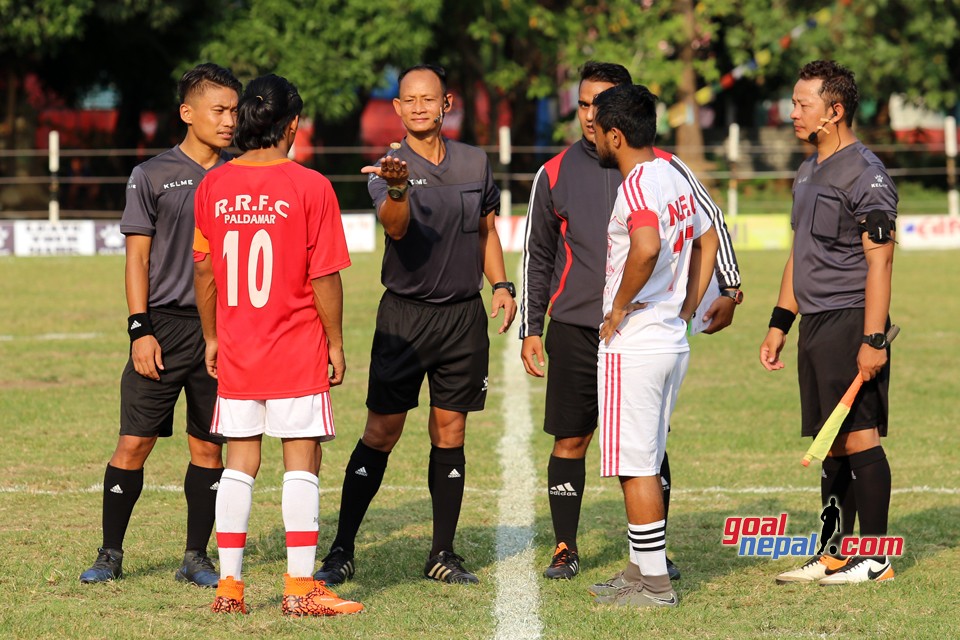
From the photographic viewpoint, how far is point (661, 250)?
18.7ft

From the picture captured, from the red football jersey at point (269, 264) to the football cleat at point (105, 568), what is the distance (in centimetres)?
122

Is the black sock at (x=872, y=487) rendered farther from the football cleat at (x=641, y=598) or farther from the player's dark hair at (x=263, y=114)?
the player's dark hair at (x=263, y=114)

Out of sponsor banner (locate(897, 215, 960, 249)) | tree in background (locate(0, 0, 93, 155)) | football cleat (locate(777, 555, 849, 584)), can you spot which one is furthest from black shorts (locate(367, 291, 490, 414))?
tree in background (locate(0, 0, 93, 155))

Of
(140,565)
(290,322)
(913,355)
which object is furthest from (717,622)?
(913,355)

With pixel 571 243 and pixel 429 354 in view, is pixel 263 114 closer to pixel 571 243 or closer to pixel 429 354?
pixel 429 354

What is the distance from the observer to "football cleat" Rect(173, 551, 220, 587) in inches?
243

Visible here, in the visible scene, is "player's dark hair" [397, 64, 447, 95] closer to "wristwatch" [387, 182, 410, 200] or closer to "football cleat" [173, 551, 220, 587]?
"wristwatch" [387, 182, 410, 200]

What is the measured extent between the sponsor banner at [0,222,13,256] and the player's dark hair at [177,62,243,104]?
1933 cm

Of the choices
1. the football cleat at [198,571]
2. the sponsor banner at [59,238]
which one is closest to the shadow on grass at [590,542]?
the football cleat at [198,571]

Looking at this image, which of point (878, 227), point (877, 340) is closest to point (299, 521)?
point (877, 340)

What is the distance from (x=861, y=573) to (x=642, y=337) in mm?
1623

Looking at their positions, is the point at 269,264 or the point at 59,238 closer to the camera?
the point at 269,264

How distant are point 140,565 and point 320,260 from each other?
1.98m

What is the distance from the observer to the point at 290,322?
5547mm
